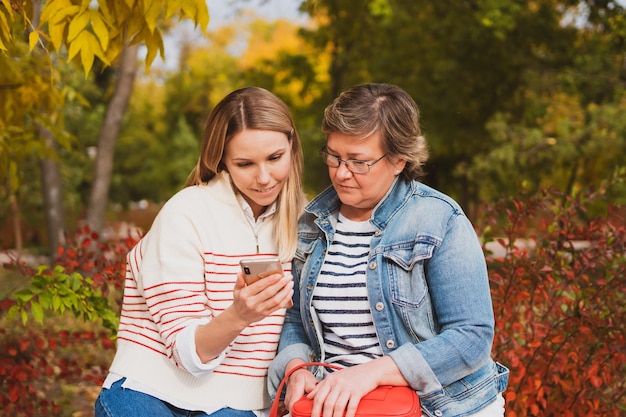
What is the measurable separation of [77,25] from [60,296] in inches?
59.4

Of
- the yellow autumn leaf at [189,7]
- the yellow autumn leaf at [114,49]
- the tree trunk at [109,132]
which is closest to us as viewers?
the yellow autumn leaf at [189,7]

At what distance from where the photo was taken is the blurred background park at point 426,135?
3613mm

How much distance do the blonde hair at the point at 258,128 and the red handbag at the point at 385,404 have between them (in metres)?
0.62

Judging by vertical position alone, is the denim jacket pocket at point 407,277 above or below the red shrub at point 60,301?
above

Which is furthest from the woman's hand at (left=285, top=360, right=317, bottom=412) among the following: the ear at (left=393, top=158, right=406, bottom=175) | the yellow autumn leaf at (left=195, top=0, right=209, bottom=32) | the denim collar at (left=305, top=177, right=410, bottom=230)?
the yellow autumn leaf at (left=195, top=0, right=209, bottom=32)

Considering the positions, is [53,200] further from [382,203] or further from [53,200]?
[382,203]

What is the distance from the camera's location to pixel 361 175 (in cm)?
254

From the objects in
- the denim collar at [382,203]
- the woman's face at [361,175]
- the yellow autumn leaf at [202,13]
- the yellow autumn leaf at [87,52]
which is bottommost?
the denim collar at [382,203]

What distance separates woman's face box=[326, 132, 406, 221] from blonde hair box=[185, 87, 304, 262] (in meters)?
0.26

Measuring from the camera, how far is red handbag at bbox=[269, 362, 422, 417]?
223 centimetres

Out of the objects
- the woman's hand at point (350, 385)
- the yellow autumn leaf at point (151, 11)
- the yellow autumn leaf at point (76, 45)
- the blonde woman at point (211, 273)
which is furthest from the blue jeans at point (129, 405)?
the yellow autumn leaf at point (151, 11)

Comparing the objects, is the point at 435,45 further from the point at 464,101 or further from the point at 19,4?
the point at 19,4

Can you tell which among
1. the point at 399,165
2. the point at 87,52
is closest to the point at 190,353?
the point at 399,165

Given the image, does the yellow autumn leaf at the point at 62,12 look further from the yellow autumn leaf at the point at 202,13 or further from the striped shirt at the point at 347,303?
the striped shirt at the point at 347,303
